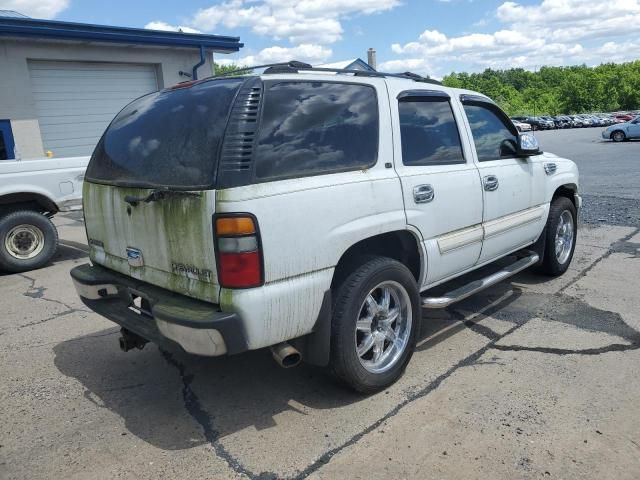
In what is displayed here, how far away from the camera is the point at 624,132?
99.9 feet

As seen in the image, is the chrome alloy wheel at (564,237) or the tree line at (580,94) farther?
the tree line at (580,94)

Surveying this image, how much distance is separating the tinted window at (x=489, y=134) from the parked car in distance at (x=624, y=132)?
2991 centimetres

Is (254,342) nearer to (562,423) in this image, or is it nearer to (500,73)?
(562,423)

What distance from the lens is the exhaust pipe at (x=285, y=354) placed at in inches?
118

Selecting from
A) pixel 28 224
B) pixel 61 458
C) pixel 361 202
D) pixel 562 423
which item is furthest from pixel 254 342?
pixel 28 224

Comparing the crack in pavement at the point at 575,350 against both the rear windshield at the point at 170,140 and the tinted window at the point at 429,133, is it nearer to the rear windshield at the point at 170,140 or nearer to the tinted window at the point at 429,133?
the tinted window at the point at 429,133

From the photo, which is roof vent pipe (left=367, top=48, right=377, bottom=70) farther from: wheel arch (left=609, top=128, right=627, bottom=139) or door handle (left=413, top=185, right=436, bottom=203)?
door handle (left=413, top=185, right=436, bottom=203)

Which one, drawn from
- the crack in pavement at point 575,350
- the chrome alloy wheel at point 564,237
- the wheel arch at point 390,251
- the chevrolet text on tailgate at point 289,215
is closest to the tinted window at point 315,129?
the chevrolet text on tailgate at point 289,215

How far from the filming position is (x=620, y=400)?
10.9 feet

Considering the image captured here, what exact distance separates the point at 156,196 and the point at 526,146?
3354mm

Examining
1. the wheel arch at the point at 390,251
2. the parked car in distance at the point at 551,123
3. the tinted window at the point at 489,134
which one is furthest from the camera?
the parked car in distance at the point at 551,123

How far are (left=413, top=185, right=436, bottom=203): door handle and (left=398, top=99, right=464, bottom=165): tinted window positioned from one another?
0.19 m

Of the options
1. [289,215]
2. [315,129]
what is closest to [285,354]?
[289,215]

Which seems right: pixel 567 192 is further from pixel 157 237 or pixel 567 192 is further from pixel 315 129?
pixel 157 237
